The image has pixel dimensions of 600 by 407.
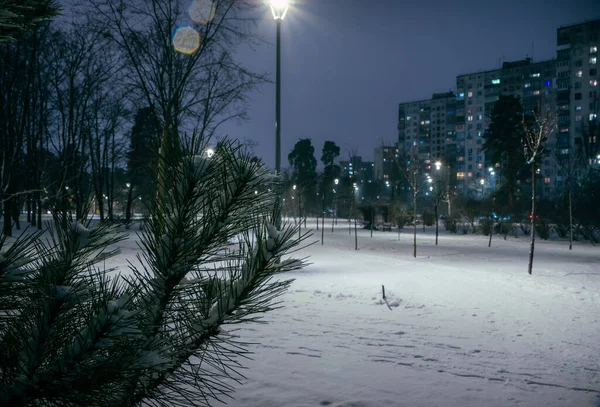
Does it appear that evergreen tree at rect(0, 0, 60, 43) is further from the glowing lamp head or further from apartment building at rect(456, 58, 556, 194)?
apartment building at rect(456, 58, 556, 194)

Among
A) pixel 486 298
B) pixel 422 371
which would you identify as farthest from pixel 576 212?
pixel 422 371

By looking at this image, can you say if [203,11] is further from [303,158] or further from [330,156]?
[303,158]

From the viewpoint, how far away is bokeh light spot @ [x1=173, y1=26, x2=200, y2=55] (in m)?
11.2

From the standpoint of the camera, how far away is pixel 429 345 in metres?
5.50

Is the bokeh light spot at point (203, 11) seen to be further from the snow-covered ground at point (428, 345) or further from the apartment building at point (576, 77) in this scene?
the apartment building at point (576, 77)

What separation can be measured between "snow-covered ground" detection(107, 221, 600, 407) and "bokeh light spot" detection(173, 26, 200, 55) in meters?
8.18

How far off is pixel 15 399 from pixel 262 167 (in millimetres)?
876

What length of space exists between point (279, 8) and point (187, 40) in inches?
131

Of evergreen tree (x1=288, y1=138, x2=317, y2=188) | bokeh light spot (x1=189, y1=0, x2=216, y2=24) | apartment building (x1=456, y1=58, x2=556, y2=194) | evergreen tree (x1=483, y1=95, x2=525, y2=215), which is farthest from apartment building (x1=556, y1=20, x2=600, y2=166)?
bokeh light spot (x1=189, y1=0, x2=216, y2=24)

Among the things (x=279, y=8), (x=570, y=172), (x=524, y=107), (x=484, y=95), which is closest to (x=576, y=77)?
(x=484, y=95)

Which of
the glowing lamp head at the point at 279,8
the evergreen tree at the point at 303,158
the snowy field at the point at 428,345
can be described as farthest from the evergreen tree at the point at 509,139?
the evergreen tree at the point at 303,158

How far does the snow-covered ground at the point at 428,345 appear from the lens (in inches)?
158

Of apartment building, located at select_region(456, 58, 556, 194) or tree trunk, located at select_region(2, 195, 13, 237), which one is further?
apartment building, located at select_region(456, 58, 556, 194)

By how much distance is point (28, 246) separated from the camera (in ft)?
3.30
